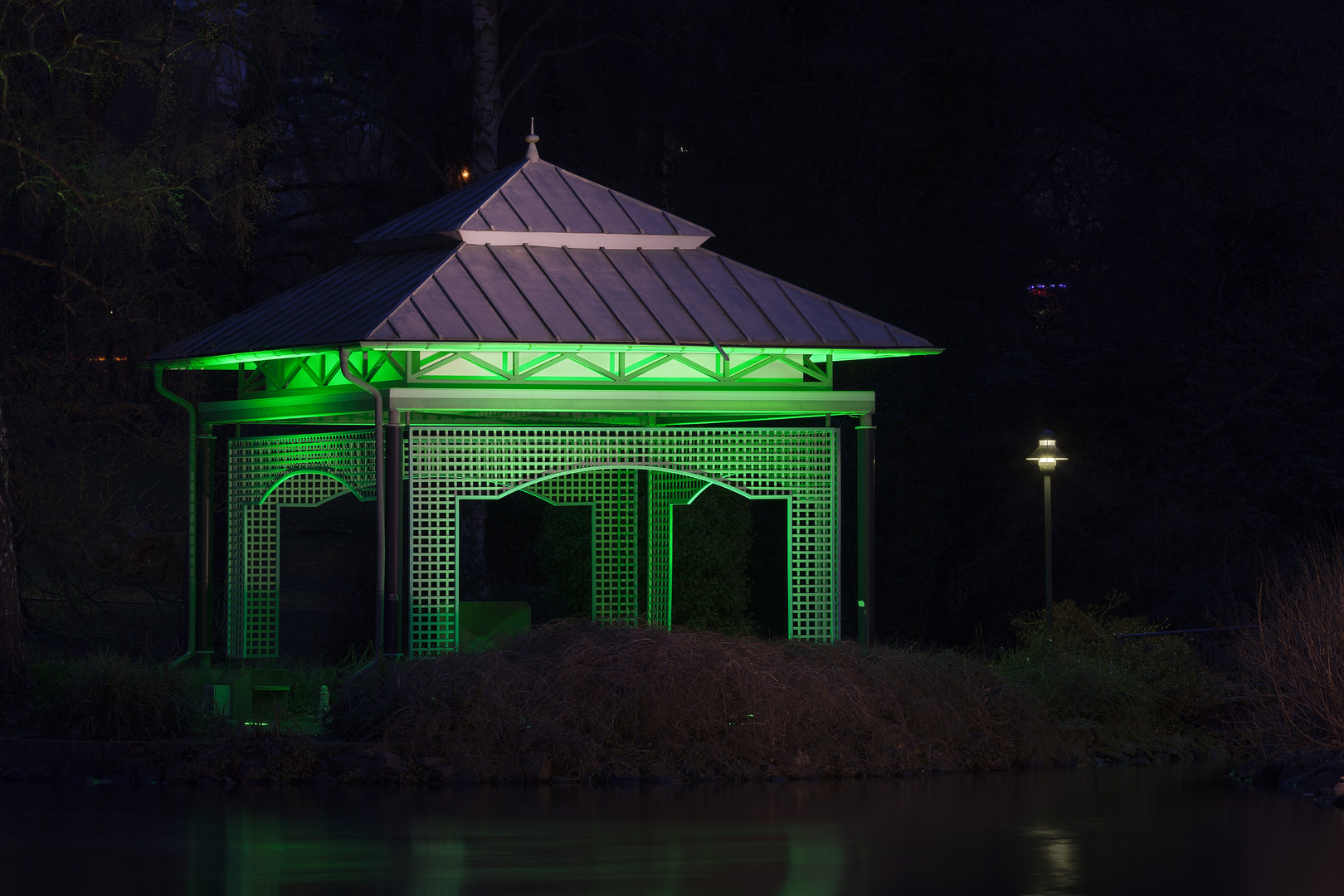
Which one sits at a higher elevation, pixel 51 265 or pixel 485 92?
pixel 485 92

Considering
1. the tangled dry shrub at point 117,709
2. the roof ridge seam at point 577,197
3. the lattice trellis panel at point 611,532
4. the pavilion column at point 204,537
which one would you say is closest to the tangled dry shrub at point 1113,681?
the lattice trellis panel at point 611,532

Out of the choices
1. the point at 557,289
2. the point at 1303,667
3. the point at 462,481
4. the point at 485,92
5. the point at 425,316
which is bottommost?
the point at 1303,667

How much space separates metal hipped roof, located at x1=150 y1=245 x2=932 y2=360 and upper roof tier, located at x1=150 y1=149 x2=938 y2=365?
0.02 m

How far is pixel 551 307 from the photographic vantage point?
15336 mm

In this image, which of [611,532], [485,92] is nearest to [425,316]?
[611,532]

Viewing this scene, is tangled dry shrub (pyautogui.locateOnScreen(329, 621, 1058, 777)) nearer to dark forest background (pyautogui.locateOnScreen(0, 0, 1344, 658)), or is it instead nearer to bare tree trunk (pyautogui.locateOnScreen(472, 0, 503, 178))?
dark forest background (pyautogui.locateOnScreen(0, 0, 1344, 658))

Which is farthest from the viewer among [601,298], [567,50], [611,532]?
[567,50]

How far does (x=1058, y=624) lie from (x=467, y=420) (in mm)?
6099

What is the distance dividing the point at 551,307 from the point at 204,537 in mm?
4498

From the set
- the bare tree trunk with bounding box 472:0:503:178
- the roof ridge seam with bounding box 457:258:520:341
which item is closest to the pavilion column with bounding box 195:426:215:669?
the roof ridge seam with bounding box 457:258:520:341

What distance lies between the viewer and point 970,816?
11531mm

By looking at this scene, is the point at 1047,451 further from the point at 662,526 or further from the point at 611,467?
the point at 611,467

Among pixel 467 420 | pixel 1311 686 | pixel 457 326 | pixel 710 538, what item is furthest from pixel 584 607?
pixel 1311 686

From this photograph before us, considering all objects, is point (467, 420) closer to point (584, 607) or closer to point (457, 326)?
point (457, 326)
